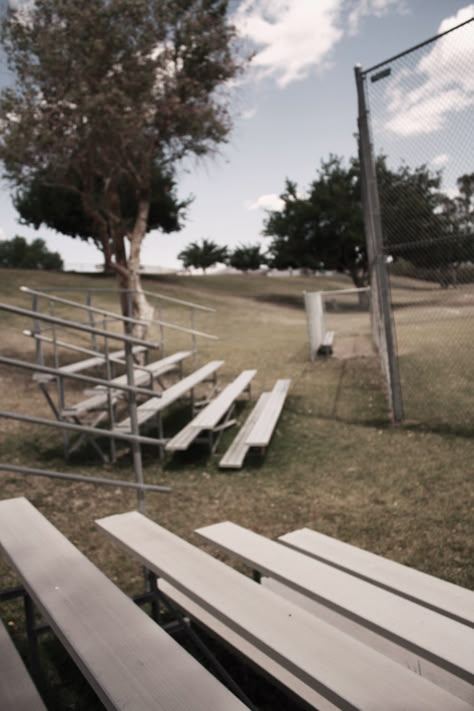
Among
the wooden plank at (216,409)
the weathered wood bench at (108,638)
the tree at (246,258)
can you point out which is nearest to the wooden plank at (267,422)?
the wooden plank at (216,409)

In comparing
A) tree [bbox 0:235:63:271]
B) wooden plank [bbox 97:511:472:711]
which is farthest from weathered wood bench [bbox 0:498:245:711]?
tree [bbox 0:235:63:271]

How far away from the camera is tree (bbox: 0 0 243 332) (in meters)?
11.2

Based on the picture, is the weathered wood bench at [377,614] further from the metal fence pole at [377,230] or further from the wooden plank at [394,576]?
the metal fence pole at [377,230]

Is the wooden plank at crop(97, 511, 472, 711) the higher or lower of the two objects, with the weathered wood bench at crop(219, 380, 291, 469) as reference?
higher

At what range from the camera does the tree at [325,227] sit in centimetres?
3394

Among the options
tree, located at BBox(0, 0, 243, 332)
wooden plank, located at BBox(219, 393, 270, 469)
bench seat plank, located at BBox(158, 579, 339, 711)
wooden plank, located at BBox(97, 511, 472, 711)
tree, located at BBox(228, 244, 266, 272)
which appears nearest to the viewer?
wooden plank, located at BBox(97, 511, 472, 711)

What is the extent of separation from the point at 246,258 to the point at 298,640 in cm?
6080

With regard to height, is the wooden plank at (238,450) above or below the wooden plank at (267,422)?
below

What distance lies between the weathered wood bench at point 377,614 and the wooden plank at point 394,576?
0.08 metres

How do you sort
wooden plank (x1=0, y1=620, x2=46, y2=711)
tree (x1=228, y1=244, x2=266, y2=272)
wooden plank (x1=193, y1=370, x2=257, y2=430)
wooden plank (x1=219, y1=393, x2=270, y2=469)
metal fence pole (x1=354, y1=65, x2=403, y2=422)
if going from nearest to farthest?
1. wooden plank (x1=0, y1=620, x2=46, y2=711)
2. wooden plank (x1=219, y1=393, x2=270, y2=469)
3. wooden plank (x1=193, y1=370, x2=257, y2=430)
4. metal fence pole (x1=354, y1=65, x2=403, y2=422)
5. tree (x1=228, y1=244, x2=266, y2=272)

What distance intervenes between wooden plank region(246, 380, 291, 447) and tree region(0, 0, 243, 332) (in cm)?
450

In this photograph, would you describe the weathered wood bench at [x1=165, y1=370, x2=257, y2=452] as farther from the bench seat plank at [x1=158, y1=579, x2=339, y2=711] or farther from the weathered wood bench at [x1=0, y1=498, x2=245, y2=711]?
the weathered wood bench at [x1=0, y1=498, x2=245, y2=711]

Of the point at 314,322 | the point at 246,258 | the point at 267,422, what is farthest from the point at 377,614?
the point at 246,258

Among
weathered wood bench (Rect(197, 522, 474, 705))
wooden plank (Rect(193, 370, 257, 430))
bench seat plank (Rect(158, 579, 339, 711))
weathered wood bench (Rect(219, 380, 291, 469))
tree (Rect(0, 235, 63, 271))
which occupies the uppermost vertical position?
tree (Rect(0, 235, 63, 271))
